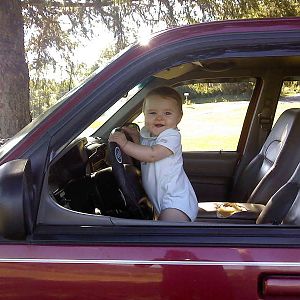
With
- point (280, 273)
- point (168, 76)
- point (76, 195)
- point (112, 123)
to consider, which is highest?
point (168, 76)

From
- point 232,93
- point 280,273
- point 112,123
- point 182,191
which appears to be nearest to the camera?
point 280,273

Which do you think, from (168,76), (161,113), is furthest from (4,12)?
(161,113)

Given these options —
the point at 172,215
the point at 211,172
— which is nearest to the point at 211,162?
the point at 211,172

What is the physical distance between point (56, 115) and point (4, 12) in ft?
14.1

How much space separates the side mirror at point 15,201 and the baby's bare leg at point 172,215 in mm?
726

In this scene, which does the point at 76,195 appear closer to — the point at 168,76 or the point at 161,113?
the point at 161,113

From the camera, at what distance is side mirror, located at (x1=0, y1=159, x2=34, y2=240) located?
171 cm

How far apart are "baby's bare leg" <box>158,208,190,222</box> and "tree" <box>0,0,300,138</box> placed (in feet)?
12.8

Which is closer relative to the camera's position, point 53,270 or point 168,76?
point 53,270

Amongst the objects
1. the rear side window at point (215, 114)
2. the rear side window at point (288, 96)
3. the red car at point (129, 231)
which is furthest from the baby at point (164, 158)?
the rear side window at point (288, 96)

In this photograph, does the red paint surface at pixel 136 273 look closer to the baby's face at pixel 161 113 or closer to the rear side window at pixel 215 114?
the baby's face at pixel 161 113

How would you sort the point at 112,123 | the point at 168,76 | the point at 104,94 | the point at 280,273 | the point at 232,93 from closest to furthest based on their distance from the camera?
the point at 280,273, the point at 104,94, the point at 168,76, the point at 112,123, the point at 232,93

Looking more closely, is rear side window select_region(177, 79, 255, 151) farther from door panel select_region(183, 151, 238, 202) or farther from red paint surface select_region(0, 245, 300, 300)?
red paint surface select_region(0, 245, 300, 300)

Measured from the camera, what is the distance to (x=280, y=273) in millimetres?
1774
